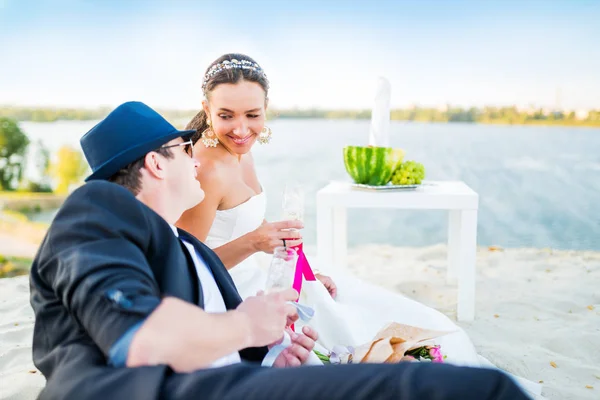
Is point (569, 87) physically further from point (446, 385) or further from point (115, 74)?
point (446, 385)

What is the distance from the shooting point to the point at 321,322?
2238 millimetres

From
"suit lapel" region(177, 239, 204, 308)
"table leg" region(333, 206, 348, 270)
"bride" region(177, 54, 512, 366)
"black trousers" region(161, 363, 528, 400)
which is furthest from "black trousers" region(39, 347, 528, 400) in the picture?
"table leg" region(333, 206, 348, 270)

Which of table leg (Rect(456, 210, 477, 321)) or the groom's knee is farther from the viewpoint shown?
table leg (Rect(456, 210, 477, 321))

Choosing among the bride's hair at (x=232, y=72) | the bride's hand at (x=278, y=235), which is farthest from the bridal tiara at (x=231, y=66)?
the bride's hand at (x=278, y=235)

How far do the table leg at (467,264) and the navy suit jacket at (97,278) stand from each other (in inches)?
90.0

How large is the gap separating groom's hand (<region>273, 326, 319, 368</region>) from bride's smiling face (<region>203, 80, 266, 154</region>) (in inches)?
37.5

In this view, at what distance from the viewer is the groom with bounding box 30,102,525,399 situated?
3.22 feet

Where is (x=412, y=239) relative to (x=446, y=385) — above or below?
below

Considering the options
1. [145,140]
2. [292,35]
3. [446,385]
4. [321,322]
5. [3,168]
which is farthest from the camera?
[292,35]

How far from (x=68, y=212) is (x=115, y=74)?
644 centimetres

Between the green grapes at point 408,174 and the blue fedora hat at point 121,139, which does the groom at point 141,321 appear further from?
the green grapes at point 408,174

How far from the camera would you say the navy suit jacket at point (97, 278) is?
1.01 m

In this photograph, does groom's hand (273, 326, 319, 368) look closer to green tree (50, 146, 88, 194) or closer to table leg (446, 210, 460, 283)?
table leg (446, 210, 460, 283)

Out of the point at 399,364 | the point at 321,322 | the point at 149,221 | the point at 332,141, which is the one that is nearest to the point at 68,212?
the point at 149,221
